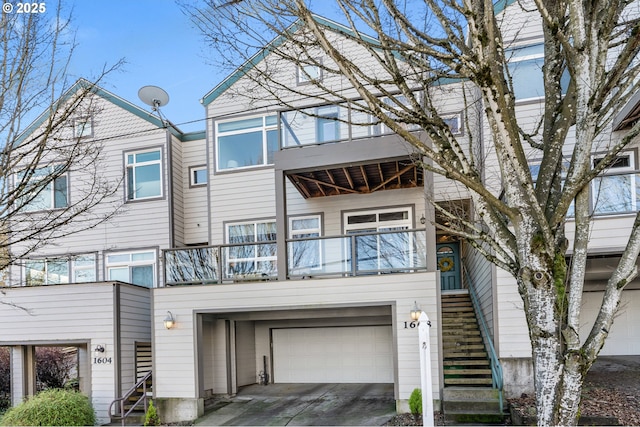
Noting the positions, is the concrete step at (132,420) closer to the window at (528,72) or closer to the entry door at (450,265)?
the entry door at (450,265)

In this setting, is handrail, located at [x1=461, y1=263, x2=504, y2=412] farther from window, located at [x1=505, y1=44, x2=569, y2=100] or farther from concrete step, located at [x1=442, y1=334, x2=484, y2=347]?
window, located at [x1=505, y1=44, x2=569, y2=100]

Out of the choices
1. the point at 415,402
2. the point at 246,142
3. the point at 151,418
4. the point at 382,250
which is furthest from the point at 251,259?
the point at 415,402

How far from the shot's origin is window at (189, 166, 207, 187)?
14.0 metres

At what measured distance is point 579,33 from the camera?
11.7ft

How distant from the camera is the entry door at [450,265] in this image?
46.5 ft

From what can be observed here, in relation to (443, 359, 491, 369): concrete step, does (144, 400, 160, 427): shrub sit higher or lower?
lower

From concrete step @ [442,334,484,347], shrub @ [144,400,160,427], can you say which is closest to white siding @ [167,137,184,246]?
shrub @ [144,400,160,427]

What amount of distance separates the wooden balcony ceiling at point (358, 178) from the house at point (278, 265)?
2.6 inches

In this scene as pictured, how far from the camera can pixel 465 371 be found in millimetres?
9289

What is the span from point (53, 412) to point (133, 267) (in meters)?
4.92

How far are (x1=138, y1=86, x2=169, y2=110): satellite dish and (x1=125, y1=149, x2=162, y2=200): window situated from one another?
1.29 m

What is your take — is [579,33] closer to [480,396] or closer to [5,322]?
[480,396]

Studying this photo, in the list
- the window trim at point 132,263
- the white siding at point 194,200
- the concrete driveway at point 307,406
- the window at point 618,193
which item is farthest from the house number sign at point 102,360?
the window at point 618,193

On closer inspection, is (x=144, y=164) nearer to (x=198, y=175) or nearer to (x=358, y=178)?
(x=198, y=175)
